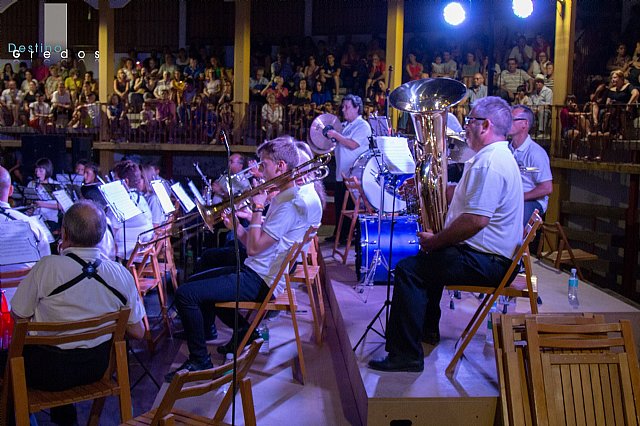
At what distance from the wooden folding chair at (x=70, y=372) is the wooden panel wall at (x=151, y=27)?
576 inches

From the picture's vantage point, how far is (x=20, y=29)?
728 inches

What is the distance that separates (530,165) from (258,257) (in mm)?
2415

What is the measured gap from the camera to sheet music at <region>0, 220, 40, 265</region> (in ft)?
14.2

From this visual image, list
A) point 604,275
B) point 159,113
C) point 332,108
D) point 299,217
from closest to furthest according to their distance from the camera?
1. point 299,217
2. point 604,275
3. point 332,108
4. point 159,113

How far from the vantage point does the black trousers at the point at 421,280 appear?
397 cm

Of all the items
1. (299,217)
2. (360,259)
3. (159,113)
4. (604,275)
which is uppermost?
(159,113)

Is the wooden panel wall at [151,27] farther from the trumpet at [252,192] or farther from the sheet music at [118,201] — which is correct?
the trumpet at [252,192]

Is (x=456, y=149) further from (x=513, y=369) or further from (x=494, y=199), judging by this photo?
(x=513, y=369)

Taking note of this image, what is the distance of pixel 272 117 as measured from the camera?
13.8 metres

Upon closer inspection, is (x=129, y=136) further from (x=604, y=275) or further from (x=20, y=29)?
(x=604, y=275)

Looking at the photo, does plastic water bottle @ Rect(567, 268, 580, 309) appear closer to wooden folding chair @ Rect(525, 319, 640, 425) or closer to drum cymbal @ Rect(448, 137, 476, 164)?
drum cymbal @ Rect(448, 137, 476, 164)

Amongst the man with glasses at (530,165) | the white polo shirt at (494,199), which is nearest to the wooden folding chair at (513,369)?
the white polo shirt at (494,199)

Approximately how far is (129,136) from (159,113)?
2.54 ft

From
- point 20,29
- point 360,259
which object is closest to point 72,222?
point 360,259
